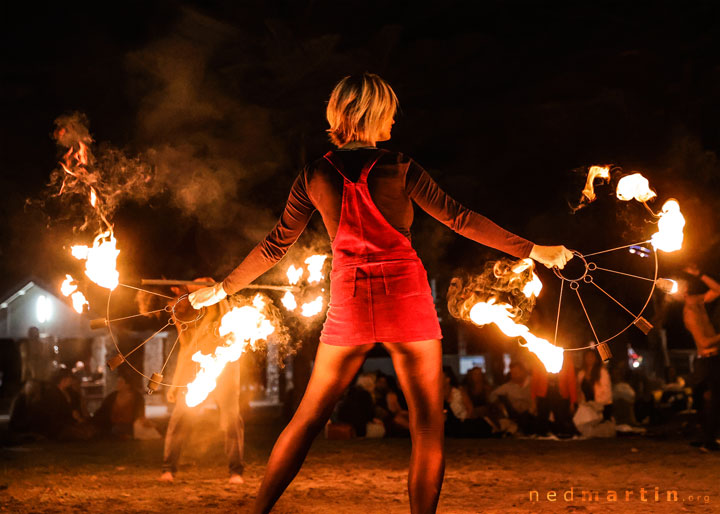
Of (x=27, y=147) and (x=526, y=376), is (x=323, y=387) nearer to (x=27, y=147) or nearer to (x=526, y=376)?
(x=526, y=376)

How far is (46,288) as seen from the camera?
98.6 feet

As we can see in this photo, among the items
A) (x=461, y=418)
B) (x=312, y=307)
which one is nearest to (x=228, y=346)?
(x=312, y=307)

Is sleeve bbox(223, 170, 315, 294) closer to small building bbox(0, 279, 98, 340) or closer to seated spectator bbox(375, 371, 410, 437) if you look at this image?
seated spectator bbox(375, 371, 410, 437)

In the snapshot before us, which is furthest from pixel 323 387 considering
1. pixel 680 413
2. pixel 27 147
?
pixel 680 413

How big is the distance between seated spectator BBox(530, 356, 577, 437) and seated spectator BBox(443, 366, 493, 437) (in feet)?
2.75

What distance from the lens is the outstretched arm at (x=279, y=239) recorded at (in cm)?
327

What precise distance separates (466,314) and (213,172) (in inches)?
316

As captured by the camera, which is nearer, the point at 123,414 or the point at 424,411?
the point at 424,411

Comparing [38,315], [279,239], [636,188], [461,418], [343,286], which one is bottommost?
[461,418]

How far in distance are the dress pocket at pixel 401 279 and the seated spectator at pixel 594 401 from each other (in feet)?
28.3

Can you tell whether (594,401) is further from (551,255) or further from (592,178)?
(551,255)

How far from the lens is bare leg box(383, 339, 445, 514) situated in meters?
2.97

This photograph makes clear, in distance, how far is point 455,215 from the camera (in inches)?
125

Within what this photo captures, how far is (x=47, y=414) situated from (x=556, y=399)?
8303mm
